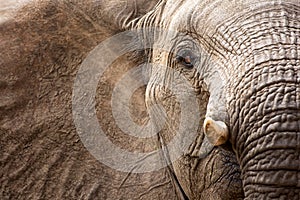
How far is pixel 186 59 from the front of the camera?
2.71 metres

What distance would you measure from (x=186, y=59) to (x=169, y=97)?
137mm

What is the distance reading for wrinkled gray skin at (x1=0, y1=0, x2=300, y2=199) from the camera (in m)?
2.36

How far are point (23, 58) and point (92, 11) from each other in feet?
0.86

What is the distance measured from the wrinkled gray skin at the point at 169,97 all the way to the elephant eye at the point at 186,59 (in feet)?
0.04

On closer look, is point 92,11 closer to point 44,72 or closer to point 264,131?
point 44,72

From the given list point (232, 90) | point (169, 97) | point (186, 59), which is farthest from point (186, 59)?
point (232, 90)

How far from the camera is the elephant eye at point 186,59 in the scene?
269cm

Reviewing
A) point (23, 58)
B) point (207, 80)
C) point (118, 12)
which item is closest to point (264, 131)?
point (207, 80)

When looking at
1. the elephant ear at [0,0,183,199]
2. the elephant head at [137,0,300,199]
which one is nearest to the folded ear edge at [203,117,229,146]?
the elephant head at [137,0,300,199]

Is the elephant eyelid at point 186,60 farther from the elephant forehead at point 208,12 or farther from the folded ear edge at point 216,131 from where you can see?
the folded ear edge at point 216,131

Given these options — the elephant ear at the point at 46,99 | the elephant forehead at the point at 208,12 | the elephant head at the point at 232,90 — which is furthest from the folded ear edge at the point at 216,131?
the elephant ear at the point at 46,99

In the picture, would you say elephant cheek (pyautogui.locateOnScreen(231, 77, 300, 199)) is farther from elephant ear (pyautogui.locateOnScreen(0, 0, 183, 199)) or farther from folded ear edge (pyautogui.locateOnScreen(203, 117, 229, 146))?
elephant ear (pyautogui.locateOnScreen(0, 0, 183, 199))

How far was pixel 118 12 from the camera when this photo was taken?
2.99 metres

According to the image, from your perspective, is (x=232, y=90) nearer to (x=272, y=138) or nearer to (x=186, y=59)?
(x=272, y=138)
